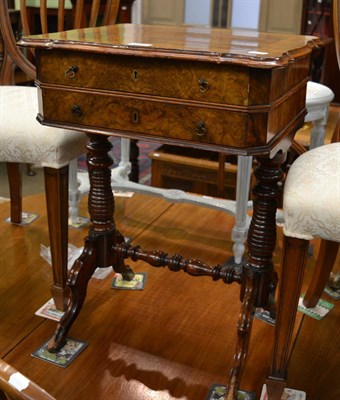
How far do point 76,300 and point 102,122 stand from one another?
517 millimetres

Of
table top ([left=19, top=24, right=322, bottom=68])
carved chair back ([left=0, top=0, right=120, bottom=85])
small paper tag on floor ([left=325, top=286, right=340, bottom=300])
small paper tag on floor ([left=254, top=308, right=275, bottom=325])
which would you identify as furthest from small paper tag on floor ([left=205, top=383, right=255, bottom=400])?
carved chair back ([left=0, top=0, right=120, bottom=85])

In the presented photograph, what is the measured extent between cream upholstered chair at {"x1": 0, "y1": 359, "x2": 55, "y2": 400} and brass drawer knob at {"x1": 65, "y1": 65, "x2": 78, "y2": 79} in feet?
2.67

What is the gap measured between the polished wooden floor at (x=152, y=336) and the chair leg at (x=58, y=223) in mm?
95

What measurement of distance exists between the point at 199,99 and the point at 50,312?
0.82 m

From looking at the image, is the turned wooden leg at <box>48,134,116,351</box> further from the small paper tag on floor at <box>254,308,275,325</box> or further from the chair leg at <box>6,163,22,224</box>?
the chair leg at <box>6,163,22,224</box>

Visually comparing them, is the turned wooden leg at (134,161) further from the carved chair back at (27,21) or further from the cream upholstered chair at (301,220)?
the cream upholstered chair at (301,220)

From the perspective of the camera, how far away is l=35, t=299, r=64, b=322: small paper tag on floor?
64.1 inches

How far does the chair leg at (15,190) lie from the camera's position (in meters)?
2.10

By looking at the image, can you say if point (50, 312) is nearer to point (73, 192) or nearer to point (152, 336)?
point (152, 336)

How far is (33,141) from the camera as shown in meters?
1.48

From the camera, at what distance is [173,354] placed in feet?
4.95

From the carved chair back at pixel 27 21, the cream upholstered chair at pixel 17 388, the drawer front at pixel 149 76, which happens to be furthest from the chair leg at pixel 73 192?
the cream upholstered chair at pixel 17 388

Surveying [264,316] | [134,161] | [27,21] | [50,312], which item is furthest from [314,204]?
[134,161]

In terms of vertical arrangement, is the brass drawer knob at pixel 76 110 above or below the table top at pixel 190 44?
below
